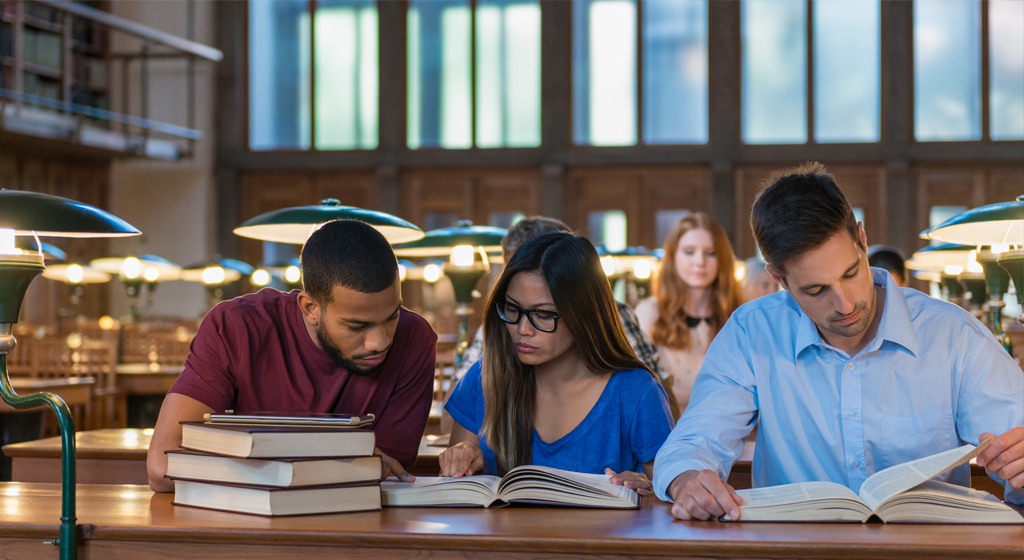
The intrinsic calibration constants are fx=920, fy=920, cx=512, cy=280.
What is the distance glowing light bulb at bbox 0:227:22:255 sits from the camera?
162cm

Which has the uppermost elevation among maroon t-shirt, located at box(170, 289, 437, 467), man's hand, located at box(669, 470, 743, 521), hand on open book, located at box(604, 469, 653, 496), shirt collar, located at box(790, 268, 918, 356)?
shirt collar, located at box(790, 268, 918, 356)

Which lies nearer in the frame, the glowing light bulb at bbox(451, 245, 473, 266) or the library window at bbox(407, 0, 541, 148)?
the glowing light bulb at bbox(451, 245, 473, 266)

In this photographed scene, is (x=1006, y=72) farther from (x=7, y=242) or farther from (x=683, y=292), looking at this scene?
(x=7, y=242)

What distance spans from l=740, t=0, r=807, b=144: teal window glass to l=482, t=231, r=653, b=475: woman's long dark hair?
9.79 meters

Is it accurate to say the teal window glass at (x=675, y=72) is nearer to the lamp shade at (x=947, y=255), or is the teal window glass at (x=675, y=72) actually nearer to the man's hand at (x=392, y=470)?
the lamp shade at (x=947, y=255)

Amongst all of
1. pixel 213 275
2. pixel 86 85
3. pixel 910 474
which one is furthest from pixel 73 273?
pixel 910 474

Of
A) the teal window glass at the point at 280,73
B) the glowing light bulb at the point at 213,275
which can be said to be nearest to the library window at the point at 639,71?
the teal window glass at the point at 280,73

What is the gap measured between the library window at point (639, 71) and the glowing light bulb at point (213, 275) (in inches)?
239


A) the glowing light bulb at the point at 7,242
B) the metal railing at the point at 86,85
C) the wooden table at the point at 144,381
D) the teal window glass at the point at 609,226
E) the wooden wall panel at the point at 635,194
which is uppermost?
the metal railing at the point at 86,85

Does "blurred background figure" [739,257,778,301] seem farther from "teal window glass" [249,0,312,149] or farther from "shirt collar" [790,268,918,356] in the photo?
"teal window glass" [249,0,312,149]

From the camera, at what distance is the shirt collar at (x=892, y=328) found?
1664mm

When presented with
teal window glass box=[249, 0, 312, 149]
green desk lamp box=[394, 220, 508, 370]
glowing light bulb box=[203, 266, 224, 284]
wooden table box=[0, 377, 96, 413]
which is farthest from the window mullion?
wooden table box=[0, 377, 96, 413]

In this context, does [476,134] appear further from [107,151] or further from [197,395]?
[197,395]

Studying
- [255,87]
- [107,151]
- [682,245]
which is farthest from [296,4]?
[682,245]
